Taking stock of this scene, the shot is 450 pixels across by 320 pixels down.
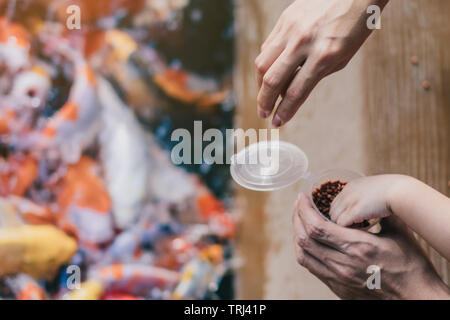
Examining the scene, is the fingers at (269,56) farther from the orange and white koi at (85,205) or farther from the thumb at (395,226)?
the orange and white koi at (85,205)

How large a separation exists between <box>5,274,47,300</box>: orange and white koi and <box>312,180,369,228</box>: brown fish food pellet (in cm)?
105

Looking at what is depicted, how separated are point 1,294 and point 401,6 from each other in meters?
1.36

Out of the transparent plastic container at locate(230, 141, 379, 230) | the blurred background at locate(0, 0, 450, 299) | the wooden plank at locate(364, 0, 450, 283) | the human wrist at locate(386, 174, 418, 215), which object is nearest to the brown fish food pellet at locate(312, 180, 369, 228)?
the transparent plastic container at locate(230, 141, 379, 230)

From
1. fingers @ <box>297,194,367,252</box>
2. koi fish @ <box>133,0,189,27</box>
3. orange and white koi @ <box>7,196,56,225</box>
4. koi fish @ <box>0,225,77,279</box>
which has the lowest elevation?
koi fish @ <box>0,225,77,279</box>

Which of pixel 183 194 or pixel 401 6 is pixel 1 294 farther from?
pixel 401 6

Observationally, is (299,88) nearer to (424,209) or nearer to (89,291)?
(424,209)

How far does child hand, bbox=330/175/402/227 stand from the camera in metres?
0.58

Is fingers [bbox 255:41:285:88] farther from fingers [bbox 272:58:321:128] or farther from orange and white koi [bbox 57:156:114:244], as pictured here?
orange and white koi [bbox 57:156:114:244]

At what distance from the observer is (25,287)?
1.40 m

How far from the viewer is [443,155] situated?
0.91 m

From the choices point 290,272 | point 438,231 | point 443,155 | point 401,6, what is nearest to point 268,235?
point 290,272

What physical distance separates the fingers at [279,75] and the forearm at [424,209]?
0.20m

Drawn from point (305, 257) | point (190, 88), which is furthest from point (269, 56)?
point (190, 88)

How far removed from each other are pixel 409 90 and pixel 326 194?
392mm
